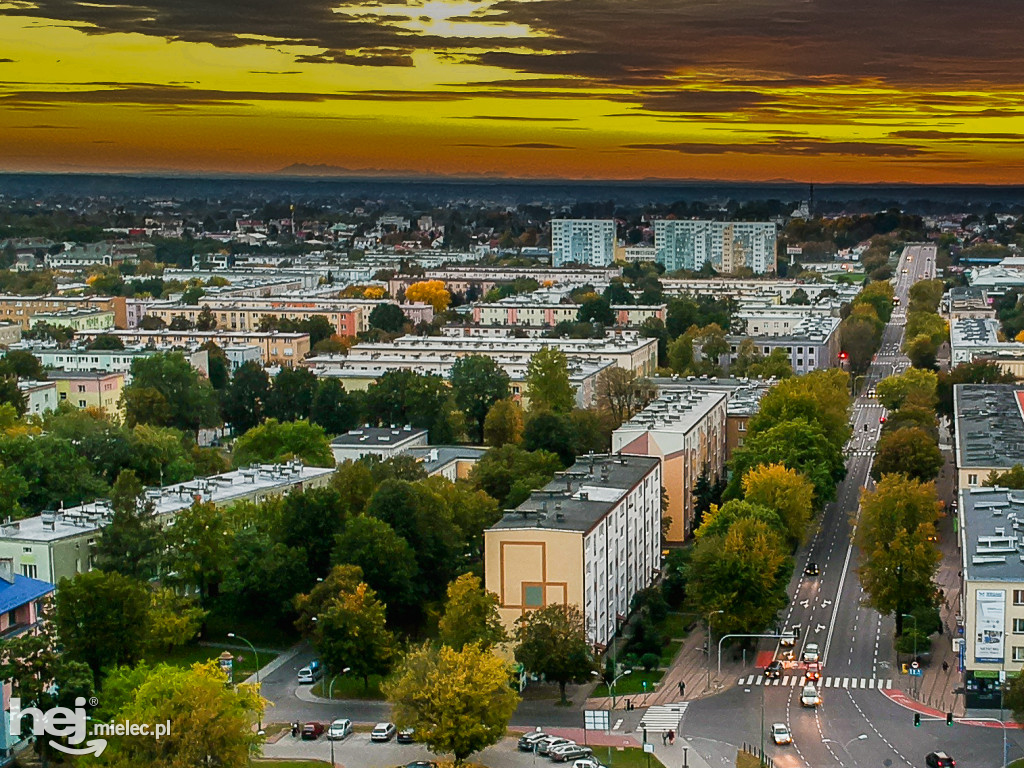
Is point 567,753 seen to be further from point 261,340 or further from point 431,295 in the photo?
point 431,295

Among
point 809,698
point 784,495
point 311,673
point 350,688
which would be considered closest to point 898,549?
point 809,698

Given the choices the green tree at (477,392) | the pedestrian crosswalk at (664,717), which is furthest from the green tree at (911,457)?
the pedestrian crosswalk at (664,717)

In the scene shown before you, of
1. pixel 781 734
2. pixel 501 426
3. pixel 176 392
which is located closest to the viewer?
pixel 781 734

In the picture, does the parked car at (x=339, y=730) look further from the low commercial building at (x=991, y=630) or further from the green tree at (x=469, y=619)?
the low commercial building at (x=991, y=630)

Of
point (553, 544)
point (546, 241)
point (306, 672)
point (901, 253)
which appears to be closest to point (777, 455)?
point (553, 544)

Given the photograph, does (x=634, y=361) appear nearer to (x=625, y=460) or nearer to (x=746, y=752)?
(x=625, y=460)

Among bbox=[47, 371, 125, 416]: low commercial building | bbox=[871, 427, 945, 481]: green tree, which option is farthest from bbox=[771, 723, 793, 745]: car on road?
bbox=[47, 371, 125, 416]: low commercial building

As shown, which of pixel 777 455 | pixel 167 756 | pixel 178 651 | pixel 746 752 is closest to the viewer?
pixel 167 756
